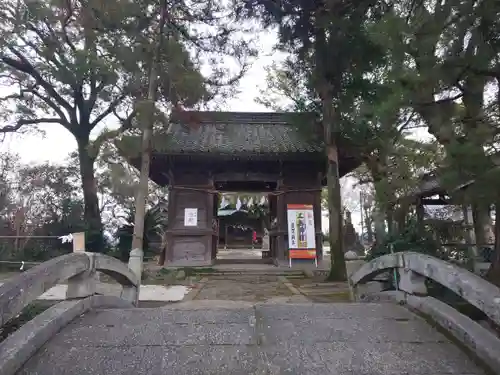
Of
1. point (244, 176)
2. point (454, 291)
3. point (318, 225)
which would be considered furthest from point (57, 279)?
point (318, 225)

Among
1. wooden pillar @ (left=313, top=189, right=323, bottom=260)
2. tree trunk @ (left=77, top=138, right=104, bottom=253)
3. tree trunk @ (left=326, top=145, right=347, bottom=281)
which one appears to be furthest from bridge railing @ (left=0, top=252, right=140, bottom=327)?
tree trunk @ (left=77, top=138, right=104, bottom=253)

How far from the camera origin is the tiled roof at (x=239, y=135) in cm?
932

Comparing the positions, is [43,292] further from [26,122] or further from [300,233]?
[26,122]

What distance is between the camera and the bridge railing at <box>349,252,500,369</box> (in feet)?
6.82

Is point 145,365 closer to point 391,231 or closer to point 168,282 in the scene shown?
point 391,231

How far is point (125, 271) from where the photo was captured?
3854 mm

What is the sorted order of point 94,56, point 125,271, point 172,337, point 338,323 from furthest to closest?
point 94,56
point 125,271
point 338,323
point 172,337

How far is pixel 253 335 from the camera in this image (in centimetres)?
256

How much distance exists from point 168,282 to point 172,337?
278 inches

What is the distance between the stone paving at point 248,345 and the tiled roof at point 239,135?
5858mm

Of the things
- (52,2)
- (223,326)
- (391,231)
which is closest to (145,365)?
(223,326)

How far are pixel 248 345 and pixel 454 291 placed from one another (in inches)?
54.1

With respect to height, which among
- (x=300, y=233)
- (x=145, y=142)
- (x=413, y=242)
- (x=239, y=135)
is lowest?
(x=413, y=242)

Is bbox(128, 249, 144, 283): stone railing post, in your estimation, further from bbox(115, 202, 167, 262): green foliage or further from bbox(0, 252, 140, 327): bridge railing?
bbox(115, 202, 167, 262): green foliage
